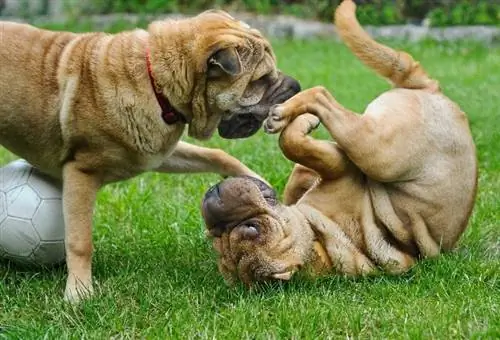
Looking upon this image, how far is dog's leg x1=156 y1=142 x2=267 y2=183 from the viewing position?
520 cm

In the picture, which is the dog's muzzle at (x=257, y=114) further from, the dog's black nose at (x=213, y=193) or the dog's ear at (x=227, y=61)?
the dog's black nose at (x=213, y=193)

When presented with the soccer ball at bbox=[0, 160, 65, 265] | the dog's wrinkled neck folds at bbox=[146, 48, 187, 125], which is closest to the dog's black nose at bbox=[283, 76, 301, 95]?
the dog's wrinkled neck folds at bbox=[146, 48, 187, 125]

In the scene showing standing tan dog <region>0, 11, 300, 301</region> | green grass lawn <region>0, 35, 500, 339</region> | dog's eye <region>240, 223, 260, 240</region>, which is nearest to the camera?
green grass lawn <region>0, 35, 500, 339</region>

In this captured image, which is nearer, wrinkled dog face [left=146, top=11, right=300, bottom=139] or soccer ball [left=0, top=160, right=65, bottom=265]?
wrinkled dog face [left=146, top=11, right=300, bottom=139]

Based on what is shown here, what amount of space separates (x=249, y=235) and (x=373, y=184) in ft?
2.61

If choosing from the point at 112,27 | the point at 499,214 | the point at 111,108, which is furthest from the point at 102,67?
the point at 112,27

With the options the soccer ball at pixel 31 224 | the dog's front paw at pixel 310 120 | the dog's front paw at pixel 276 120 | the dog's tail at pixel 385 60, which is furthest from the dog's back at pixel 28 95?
the dog's tail at pixel 385 60

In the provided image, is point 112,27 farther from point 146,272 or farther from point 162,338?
point 162,338

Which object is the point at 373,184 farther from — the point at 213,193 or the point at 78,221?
the point at 78,221

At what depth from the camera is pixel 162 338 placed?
3.64 meters

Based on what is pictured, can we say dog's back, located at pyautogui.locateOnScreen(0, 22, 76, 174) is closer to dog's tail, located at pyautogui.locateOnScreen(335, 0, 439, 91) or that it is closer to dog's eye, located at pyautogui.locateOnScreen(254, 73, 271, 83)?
dog's eye, located at pyautogui.locateOnScreen(254, 73, 271, 83)

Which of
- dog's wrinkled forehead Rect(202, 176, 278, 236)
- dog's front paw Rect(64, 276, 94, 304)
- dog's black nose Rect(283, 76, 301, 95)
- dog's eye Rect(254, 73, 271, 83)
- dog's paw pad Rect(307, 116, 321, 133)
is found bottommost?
dog's front paw Rect(64, 276, 94, 304)

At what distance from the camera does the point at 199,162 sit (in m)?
5.25

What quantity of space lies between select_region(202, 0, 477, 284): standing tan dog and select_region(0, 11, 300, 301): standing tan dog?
0.28 m
